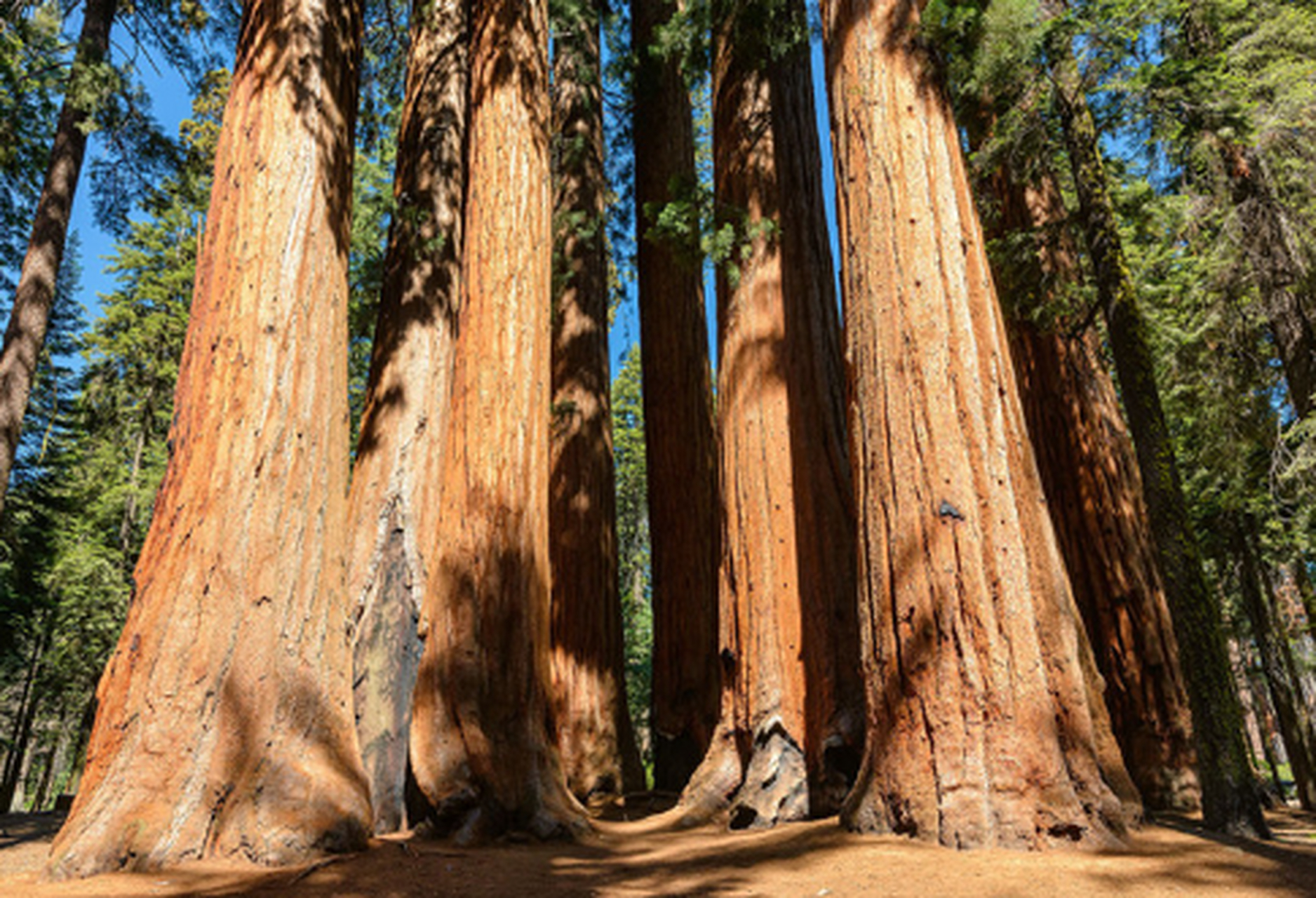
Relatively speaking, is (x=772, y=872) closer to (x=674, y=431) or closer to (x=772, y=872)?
(x=772, y=872)

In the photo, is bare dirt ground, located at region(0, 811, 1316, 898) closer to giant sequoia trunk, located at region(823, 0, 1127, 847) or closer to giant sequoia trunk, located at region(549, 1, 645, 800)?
giant sequoia trunk, located at region(823, 0, 1127, 847)

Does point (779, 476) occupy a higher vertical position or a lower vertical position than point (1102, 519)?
higher

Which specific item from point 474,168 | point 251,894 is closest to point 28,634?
point 474,168

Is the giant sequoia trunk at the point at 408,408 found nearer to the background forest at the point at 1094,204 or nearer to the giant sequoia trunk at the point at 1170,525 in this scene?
the background forest at the point at 1094,204

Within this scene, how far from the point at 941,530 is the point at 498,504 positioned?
2752mm

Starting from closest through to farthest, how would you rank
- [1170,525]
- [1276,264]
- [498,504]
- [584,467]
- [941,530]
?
1. [941,530]
2. [1170,525]
3. [498,504]
4. [1276,264]
5. [584,467]

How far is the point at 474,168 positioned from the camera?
5809 mm

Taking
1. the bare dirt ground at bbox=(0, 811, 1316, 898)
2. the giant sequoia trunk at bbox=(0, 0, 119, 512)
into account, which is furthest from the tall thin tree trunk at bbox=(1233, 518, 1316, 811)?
the giant sequoia trunk at bbox=(0, 0, 119, 512)

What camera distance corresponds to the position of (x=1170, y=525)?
387 cm

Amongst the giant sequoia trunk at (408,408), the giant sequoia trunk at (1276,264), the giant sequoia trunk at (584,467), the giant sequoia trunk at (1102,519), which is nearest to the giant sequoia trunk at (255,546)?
the giant sequoia trunk at (408,408)

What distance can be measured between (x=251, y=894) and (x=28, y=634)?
74.2 feet

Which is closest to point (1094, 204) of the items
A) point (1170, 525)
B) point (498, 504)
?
point (1170, 525)

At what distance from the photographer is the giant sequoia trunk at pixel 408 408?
16.7 ft

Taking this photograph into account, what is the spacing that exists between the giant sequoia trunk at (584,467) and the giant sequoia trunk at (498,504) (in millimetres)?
1995
